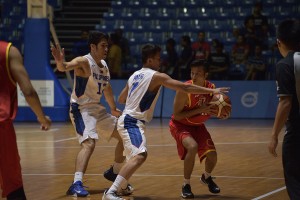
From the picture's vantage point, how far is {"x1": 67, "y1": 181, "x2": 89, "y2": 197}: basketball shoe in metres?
8.51

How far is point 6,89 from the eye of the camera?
6012 mm

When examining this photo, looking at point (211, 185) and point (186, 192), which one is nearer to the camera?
point (186, 192)

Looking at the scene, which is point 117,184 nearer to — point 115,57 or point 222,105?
point 222,105

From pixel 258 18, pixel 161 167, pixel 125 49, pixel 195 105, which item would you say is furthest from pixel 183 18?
pixel 195 105

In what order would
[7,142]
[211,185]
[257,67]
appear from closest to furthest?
[7,142], [211,185], [257,67]

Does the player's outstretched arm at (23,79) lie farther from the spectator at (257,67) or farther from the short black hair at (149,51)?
the spectator at (257,67)

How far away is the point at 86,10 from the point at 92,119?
54.4 feet

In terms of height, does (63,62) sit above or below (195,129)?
above

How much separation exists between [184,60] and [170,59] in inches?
23.1

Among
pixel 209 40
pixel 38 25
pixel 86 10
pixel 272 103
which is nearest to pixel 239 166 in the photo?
pixel 272 103

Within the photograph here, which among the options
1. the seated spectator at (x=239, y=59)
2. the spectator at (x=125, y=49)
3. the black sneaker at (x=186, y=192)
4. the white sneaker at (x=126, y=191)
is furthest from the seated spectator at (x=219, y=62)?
the black sneaker at (x=186, y=192)

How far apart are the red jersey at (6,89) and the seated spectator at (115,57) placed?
14385 millimetres

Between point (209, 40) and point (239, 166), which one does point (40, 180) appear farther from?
point (209, 40)

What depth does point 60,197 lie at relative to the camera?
334 inches
